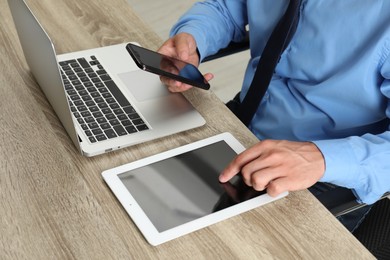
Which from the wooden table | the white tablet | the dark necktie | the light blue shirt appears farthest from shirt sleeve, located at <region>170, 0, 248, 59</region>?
the white tablet

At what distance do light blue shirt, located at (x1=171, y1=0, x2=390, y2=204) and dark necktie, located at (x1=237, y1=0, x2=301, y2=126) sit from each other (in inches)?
1.6

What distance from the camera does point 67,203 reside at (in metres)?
0.91

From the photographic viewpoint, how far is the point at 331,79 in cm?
114

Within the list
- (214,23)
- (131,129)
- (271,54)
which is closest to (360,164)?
(271,54)

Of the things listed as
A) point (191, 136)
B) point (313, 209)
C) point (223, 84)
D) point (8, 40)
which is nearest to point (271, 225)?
point (313, 209)

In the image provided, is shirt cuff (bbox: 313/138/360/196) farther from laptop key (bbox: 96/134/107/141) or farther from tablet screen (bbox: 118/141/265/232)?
laptop key (bbox: 96/134/107/141)

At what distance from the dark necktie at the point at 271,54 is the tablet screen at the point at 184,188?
0.24 meters

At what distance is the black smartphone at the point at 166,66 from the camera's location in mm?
1012

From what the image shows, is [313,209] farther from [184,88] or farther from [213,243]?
[184,88]

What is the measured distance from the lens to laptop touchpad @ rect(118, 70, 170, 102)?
3.72ft

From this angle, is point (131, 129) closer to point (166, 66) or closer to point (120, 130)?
point (120, 130)

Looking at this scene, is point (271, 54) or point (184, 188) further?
point (271, 54)

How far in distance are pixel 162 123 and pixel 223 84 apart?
4.77 ft

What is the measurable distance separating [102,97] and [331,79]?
0.45m
